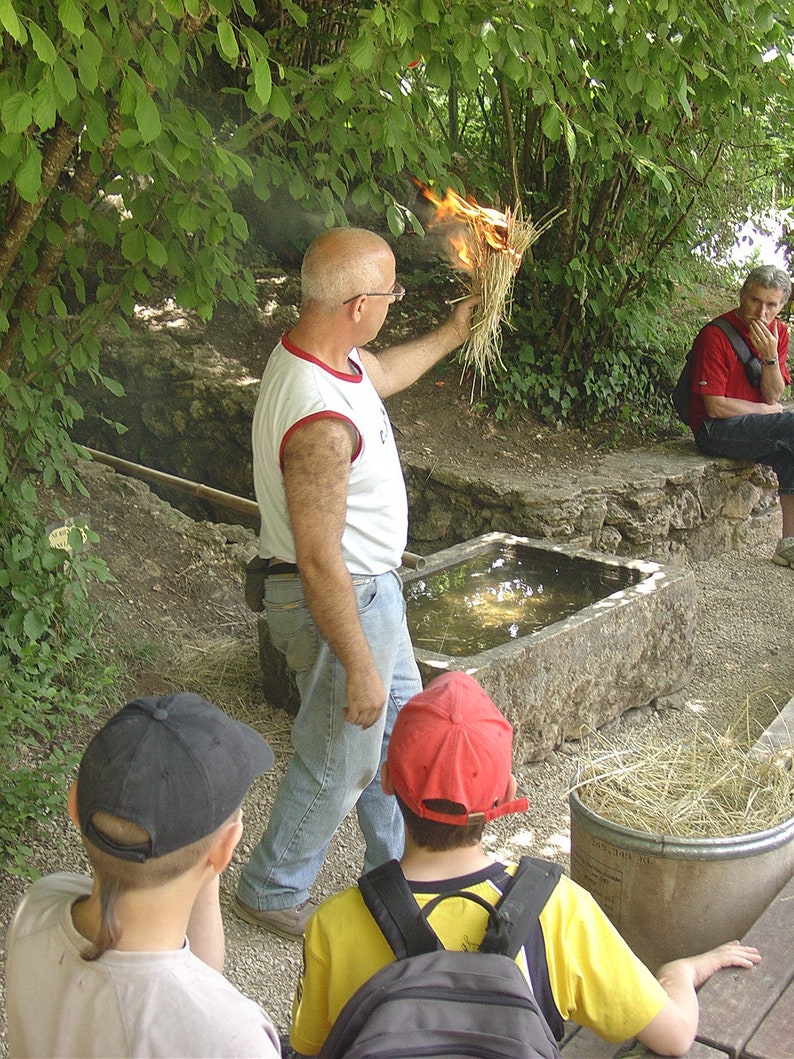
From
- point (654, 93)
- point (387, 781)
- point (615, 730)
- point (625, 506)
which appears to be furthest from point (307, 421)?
point (625, 506)

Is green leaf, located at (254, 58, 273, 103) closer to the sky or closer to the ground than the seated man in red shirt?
closer to the sky

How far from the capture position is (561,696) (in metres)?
4.72

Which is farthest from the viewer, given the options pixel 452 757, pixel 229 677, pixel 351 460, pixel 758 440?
pixel 758 440

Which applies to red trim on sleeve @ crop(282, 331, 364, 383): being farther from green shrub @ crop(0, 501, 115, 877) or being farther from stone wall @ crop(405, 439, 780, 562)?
stone wall @ crop(405, 439, 780, 562)

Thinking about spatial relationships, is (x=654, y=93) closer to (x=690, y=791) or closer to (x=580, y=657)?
(x=580, y=657)

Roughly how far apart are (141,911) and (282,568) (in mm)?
1744

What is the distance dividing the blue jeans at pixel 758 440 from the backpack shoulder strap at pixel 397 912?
19.6 feet

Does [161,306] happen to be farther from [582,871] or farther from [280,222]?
[582,871]

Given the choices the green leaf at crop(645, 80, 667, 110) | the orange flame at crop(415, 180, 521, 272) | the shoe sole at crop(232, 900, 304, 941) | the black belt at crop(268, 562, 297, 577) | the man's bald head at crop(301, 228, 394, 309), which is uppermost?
the green leaf at crop(645, 80, 667, 110)

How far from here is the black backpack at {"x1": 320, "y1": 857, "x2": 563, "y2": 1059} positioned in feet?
5.51

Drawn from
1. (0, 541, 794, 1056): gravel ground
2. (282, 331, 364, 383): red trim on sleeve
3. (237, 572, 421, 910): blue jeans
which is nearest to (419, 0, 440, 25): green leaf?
(282, 331, 364, 383): red trim on sleeve

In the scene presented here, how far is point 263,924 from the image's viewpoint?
3.48 m

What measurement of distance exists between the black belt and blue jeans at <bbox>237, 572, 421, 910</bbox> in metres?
0.02

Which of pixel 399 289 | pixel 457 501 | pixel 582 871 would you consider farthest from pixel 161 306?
pixel 582 871
